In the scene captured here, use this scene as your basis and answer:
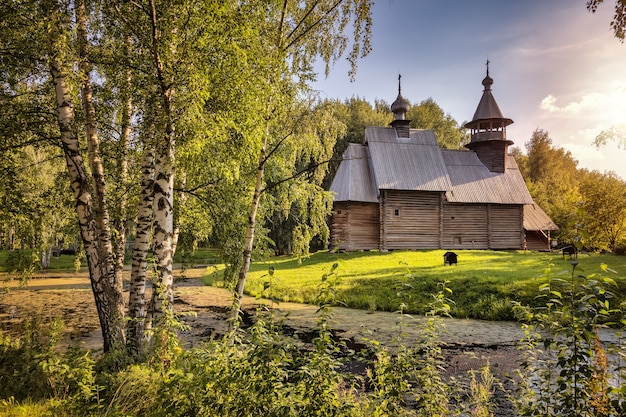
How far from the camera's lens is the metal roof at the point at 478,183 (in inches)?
1081

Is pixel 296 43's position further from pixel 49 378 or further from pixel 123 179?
pixel 49 378

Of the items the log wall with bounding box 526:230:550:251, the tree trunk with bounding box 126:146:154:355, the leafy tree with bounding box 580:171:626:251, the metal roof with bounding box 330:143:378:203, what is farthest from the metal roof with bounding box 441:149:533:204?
the tree trunk with bounding box 126:146:154:355

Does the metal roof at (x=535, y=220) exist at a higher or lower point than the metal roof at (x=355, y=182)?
lower

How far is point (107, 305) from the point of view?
19.9 ft

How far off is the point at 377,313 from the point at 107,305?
30.2 ft

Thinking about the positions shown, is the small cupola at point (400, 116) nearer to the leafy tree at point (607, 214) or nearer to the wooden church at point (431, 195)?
the wooden church at point (431, 195)

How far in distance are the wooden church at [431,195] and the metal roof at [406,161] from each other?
0.24 ft

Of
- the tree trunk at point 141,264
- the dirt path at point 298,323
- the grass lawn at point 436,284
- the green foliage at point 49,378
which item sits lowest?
the dirt path at point 298,323

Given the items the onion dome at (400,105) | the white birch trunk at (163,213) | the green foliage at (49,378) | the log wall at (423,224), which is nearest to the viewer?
the green foliage at (49,378)

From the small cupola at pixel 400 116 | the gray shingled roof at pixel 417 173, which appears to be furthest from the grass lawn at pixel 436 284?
the small cupola at pixel 400 116

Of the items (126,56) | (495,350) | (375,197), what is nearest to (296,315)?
(495,350)

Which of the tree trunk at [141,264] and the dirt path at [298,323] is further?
the dirt path at [298,323]

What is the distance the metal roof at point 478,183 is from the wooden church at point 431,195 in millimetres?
79

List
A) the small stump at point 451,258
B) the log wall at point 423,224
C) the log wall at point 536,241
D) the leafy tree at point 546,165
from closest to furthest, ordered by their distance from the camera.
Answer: the small stump at point 451,258, the log wall at point 423,224, the log wall at point 536,241, the leafy tree at point 546,165
